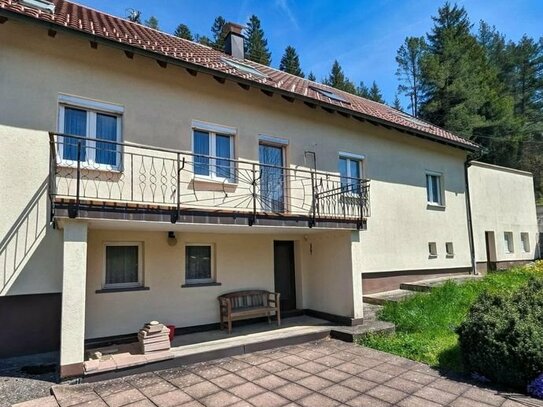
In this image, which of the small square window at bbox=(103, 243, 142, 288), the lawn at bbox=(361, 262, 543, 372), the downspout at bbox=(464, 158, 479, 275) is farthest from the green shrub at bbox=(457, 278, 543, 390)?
the downspout at bbox=(464, 158, 479, 275)

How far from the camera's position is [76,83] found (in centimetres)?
740

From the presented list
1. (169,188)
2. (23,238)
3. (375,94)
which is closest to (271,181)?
(169,188)

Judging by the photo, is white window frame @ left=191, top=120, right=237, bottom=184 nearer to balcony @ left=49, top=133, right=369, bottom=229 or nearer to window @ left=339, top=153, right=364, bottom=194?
balcony @ left=49, top=133, right=369, bottom=229

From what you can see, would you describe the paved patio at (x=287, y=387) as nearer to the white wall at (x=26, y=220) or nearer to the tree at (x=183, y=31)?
the white wall at (x=26, y=220)

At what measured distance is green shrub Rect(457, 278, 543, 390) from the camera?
5348 mm

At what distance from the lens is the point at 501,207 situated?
17.5m

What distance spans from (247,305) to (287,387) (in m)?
3.68

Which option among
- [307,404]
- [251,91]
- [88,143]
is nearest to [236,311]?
[307,404]

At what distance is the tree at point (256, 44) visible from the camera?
3681 cm

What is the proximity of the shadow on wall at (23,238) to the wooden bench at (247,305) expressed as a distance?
4.08 metres

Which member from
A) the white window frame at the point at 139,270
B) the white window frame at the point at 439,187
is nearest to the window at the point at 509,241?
the white window frame at the point at 439,187

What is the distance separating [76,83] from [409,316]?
9133 mm

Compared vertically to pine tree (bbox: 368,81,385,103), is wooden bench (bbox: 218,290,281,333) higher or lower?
lower

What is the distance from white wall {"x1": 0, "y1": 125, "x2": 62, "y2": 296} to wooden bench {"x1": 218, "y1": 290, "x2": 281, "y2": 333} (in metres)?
3.49
